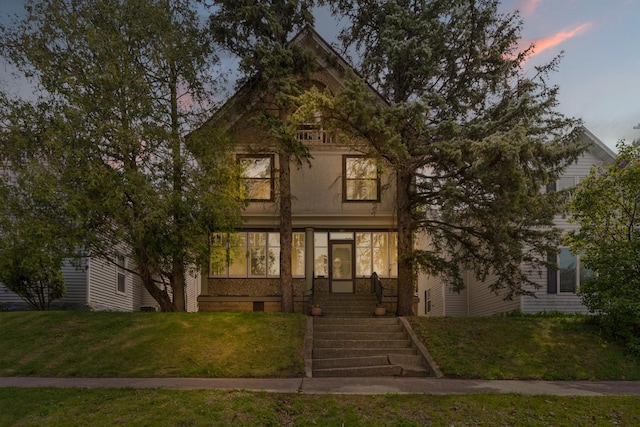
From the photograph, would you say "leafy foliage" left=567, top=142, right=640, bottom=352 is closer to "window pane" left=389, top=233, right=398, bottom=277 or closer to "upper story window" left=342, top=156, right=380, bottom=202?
"window pane" left=389, top=233, right=398, bottom=277

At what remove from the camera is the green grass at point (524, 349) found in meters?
12.4

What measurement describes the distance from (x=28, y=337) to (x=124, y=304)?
34.8 feet

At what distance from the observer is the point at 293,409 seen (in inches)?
356

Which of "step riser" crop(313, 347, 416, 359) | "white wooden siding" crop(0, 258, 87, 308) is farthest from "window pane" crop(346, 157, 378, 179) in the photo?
"white wooden siding" crop(0, 258, 87, 308)

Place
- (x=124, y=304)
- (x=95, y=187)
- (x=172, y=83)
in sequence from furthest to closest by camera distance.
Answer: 1. (x=124, y=304)
2. (x=172, y=83)
3. (x=95, y=187)

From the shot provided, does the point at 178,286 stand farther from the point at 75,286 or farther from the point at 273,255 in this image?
the point at 75,286

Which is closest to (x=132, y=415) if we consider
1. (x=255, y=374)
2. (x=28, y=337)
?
(x=255, y=374)

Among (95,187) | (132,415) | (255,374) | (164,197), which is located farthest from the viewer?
(164,197)

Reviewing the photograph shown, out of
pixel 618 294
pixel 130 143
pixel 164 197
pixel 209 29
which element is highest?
pixel 209 29

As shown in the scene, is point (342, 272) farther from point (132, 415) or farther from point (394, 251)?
point (132, 415)

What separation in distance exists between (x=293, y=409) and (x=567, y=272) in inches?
591

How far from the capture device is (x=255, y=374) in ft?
39.4

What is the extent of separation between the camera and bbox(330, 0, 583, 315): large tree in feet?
46.6

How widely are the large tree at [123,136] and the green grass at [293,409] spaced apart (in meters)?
5.53
